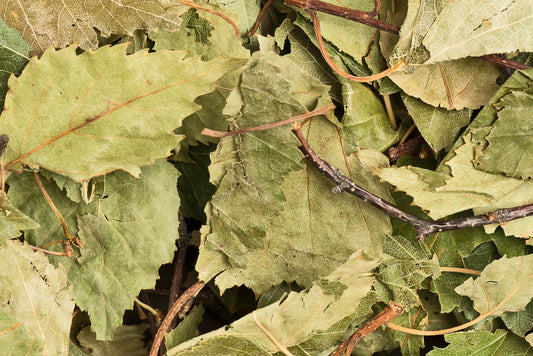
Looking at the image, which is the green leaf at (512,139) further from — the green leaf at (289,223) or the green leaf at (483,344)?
the green leaf at (483,344)

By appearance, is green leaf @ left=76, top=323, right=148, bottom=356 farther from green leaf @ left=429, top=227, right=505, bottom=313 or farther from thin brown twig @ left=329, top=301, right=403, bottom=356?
green leaf @ left=429, top=227, right=505, bottom=313

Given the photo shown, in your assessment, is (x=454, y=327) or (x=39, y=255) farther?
(x=454, y=327)

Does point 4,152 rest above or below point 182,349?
above

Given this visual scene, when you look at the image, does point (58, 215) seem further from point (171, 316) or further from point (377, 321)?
point (377, 321)

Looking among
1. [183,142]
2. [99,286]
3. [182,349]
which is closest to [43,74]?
[183,142]

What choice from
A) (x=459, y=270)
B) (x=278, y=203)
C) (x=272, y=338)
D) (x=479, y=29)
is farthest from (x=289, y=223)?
(x=479, y=29)

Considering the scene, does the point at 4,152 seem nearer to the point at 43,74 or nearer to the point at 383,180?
the point at 43,74

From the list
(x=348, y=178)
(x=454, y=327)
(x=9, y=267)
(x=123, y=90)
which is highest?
(x=123, y=90)
